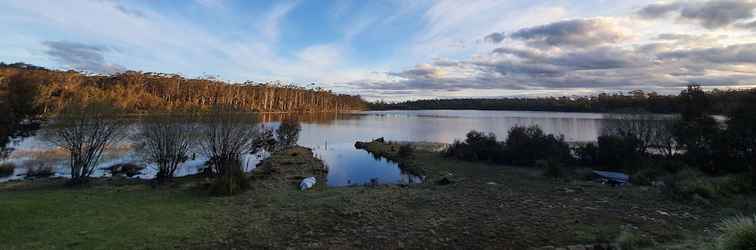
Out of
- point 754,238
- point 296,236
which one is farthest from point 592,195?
point 296,236

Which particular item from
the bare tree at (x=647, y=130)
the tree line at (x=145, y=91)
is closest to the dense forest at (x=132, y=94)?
the tree line at (x=145, y=91)

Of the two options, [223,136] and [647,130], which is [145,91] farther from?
[647,130]

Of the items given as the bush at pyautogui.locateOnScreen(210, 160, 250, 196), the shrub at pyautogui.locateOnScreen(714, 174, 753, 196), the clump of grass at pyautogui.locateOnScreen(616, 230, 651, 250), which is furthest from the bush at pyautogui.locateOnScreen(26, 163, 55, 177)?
the shrub at pyautogui.locateOnScreen(714, 174, 753, 196)

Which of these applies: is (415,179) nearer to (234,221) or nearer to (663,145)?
(234,221)

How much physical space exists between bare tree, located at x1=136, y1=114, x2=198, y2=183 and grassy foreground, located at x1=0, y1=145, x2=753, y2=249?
246cm

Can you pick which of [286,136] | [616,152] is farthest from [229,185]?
[616,152]

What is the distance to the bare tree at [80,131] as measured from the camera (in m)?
16.8

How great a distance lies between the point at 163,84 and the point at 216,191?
107 metres

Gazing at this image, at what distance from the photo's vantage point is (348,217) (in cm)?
1088

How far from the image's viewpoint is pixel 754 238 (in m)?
5.42

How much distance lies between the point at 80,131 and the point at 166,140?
358cm

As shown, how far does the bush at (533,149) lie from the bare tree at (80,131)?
83.5 ft

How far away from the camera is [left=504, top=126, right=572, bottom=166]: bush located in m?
26.8

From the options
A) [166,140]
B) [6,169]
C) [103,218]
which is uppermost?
[166,140]
